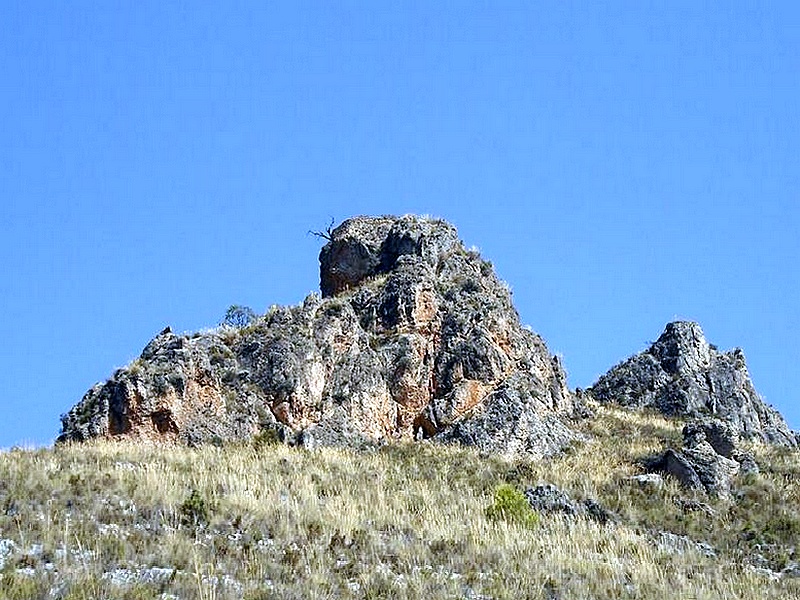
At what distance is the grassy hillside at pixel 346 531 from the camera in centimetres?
1843

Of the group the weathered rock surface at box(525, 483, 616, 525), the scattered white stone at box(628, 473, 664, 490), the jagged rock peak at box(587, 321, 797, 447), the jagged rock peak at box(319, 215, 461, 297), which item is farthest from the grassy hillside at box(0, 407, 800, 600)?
the jagged rock peak at box(587, 321, 797, 447)

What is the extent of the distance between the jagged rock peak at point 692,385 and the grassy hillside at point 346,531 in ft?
67.1

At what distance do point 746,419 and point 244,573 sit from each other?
40749mm

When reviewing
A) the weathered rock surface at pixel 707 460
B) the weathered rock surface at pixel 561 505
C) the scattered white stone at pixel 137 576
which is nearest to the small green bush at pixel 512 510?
the weathered rock surface at pixel 561 505

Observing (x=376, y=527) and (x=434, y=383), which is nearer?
(x=376, y=527)

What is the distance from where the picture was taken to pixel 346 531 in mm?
22656

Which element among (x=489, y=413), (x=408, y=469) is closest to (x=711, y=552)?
(x=408, y=469)

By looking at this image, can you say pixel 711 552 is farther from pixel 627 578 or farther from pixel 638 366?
pixel 638 366

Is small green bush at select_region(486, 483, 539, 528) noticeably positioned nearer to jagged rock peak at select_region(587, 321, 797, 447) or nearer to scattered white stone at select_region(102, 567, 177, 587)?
scattered white stone at select_region(102, 567, 177, 587)

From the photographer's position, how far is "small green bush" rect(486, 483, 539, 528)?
26.4 m

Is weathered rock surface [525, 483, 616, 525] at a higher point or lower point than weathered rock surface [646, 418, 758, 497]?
lower

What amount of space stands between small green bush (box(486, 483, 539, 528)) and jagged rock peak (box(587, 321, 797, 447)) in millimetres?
27982

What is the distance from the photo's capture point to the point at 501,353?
41.2 metres

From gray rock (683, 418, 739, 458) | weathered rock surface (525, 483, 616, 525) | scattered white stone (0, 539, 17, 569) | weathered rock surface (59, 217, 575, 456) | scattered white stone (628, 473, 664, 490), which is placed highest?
weathered rock surface (59, 217, 575, 456)
